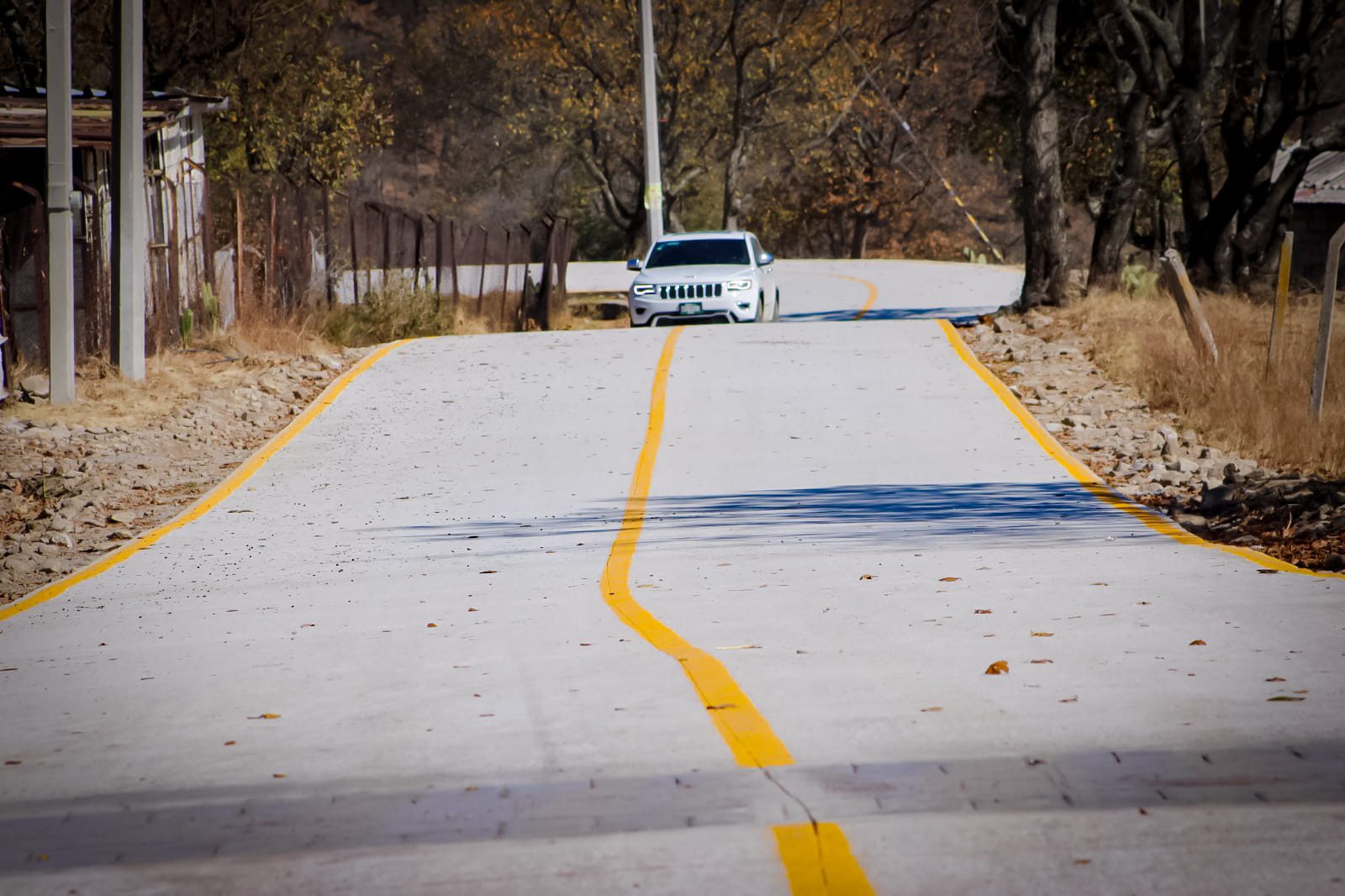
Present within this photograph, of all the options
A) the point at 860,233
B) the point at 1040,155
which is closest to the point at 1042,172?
the point at 1040,155

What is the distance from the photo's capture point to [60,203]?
16062 millimetres

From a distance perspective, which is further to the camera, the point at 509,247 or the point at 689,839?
the point at 509,247

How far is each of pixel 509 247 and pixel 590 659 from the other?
81.5 feet

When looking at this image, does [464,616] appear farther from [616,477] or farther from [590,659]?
[616,477]

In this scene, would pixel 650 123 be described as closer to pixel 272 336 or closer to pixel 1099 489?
pixel 272 336

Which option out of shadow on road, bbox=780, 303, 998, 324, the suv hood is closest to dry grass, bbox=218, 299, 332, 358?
the suv hood

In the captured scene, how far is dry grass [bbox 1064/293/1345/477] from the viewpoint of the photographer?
13828 millimetres

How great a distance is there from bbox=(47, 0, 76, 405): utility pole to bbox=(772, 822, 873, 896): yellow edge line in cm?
1349

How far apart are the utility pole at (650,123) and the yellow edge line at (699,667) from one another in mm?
20630

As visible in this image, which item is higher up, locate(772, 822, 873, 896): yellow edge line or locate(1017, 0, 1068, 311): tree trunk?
locate(1017, 0, 1068, 311): tree trunk

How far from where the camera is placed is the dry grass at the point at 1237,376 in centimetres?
1383

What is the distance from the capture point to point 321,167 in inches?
1631

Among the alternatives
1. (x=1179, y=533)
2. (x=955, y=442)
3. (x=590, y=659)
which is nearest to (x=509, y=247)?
(x=955, y=442)

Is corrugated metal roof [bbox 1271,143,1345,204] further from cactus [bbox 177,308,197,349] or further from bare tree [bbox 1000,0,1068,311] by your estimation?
cactus [bbox 177,308,197,349]
